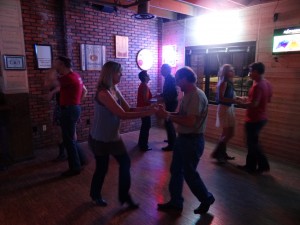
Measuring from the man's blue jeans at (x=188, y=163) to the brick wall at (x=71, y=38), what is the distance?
3.34 m

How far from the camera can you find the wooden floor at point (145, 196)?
2.53m

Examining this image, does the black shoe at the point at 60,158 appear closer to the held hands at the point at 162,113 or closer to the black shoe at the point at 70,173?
the black shoe at the point at 70,173

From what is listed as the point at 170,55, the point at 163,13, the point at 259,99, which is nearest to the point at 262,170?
the point at 259,99

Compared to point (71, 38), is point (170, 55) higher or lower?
lower

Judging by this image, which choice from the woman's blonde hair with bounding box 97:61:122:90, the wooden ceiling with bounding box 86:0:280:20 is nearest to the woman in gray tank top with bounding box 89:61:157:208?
the woman's blonde hair with bounding box 97:61:122:90


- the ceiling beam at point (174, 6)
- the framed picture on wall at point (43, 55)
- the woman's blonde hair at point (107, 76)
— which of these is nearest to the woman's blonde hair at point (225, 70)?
the woman's blonde hair at point (107, 76)

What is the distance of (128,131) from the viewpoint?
6.19m

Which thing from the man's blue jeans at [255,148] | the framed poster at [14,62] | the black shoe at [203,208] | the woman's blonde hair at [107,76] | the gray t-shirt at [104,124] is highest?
the framed poster at [14,62]

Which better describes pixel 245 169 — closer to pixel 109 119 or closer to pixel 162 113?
pixel 162 113

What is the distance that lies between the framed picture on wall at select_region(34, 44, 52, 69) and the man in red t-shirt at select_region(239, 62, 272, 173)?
12.2 ft

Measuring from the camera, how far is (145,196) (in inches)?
Result: 118

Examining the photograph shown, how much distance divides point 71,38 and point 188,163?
152 inches

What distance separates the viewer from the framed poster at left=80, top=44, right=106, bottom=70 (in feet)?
16.7

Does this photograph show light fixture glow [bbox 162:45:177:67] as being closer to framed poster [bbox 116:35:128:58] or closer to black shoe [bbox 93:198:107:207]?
framed poster [bbox 116:35:128:58]
